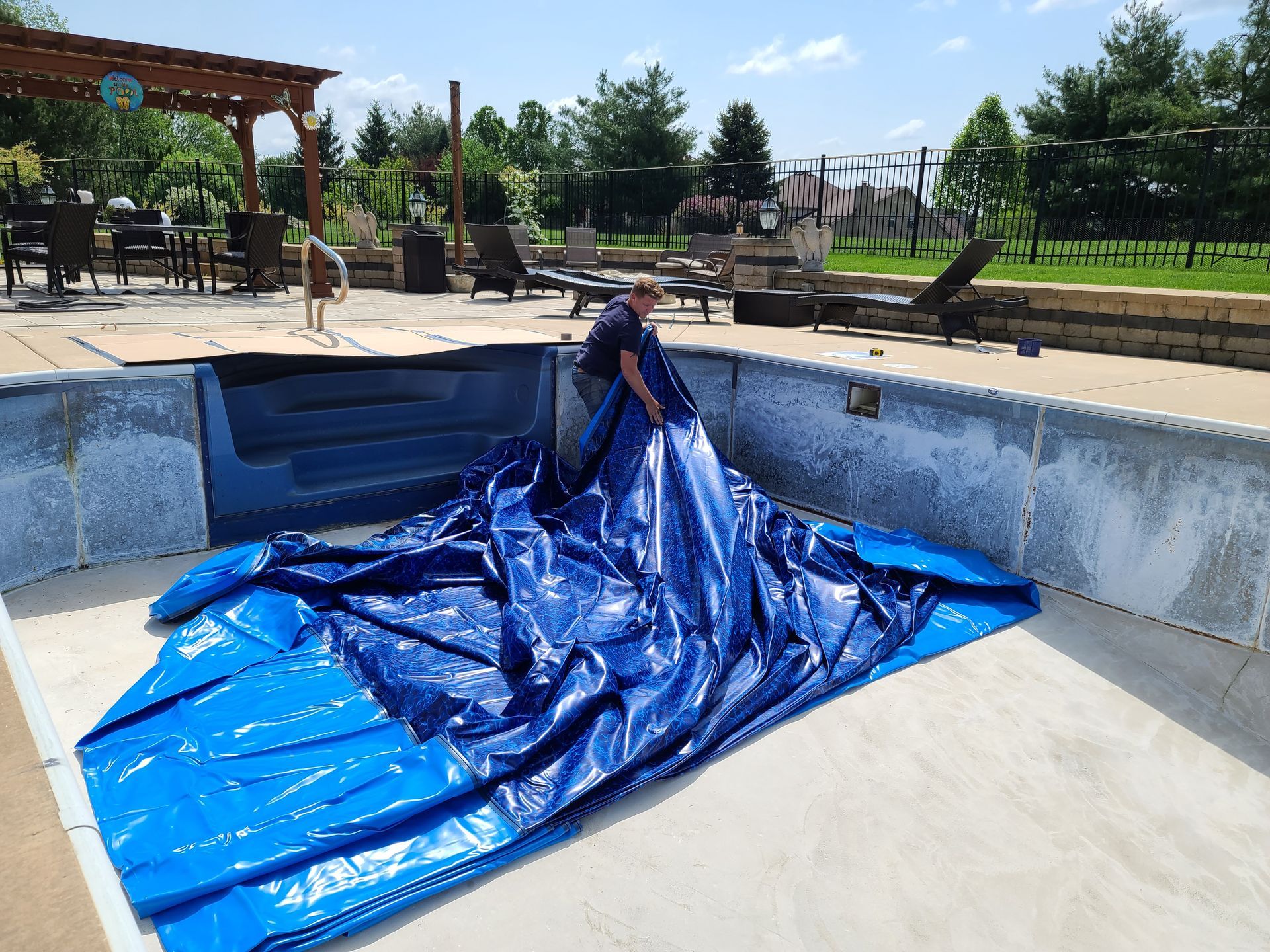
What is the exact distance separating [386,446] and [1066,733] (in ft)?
13.5

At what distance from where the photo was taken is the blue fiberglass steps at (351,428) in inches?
191

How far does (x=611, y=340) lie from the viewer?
208 inches

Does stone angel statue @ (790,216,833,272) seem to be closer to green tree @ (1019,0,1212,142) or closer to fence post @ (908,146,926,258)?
fence post @ (908,146,926,258)

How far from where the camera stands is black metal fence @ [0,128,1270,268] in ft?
34.5

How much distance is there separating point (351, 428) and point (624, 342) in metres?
1.86

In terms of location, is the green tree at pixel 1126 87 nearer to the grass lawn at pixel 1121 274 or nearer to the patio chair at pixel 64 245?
the grass lawn at pixel 1121 274

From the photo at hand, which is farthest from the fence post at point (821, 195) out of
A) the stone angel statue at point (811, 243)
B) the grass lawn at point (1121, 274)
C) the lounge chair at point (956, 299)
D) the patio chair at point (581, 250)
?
the lounge chair at point (956, 299)

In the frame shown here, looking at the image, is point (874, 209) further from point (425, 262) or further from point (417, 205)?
point (417, 205)

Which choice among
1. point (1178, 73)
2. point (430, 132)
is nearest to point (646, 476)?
point (1178, 73)

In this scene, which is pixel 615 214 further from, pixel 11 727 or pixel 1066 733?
pixel 11 727

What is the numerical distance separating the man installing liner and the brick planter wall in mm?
4404

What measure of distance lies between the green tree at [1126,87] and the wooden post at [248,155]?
1259 inches

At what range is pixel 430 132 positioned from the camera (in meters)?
67.1

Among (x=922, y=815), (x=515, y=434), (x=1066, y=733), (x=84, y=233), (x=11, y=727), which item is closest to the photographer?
(x=11, y=727)
